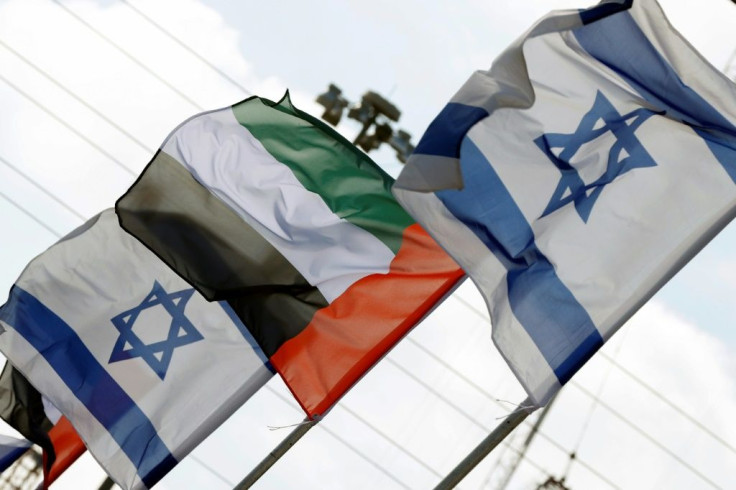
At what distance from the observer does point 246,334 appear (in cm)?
1357

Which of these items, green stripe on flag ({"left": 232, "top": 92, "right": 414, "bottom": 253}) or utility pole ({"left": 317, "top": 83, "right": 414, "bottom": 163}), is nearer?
green stripe on flag ({"left": 232, "top": 92, "right": 414, "bottom": 253})

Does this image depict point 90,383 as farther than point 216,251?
Yes

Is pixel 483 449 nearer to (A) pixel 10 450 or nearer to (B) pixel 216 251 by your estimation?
(B) pixel 216 251

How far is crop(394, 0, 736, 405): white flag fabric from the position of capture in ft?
34.3

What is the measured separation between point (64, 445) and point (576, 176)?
24.0ft

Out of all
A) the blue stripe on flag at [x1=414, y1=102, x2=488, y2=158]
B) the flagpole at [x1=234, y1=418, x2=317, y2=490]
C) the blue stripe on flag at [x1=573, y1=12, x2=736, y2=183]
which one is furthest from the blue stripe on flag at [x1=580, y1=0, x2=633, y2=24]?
the flagpole at [x1=234, y1=418, x2=317, y2=490]

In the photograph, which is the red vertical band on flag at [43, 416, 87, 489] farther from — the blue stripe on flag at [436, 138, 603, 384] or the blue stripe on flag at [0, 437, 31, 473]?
the blue stripe on flag at [436, 138, 603, 384]

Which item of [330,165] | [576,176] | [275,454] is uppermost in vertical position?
[576,176]

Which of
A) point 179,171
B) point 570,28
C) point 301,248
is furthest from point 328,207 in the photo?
point 570,28

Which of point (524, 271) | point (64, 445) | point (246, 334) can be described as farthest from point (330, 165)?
point (64, 445)

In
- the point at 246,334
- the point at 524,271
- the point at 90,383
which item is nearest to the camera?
the point at 524,271

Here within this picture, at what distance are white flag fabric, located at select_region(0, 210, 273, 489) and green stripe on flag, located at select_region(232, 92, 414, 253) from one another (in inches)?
62.2

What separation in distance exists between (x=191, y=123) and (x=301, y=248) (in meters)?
1.84

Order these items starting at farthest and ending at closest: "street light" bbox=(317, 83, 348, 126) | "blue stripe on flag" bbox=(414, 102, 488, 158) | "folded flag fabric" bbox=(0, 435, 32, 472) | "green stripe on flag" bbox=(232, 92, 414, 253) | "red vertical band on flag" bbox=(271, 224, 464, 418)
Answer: "street light" bbox=(317, 83, 348, 126)
"folded flag fabric" bbox=(0, 435, 32, 472)
"green stripe on flag" bbox=(232, 92, 414, 253)
"red vertical band on flag" bbox=(271, 224, 464, 418)
"blue stripe on flag" bbox=(414, 102, 488, 158)
